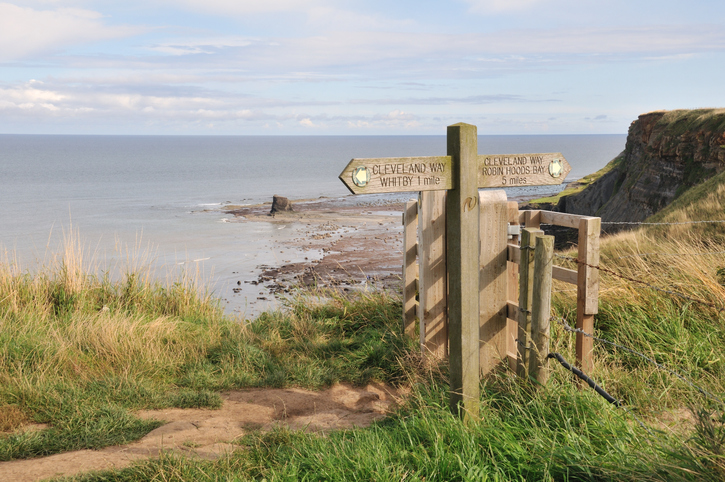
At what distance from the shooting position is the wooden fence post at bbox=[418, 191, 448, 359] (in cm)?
547

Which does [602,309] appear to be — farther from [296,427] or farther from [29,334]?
[29,334]

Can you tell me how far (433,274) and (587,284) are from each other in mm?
1601

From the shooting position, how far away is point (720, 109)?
21141 mm

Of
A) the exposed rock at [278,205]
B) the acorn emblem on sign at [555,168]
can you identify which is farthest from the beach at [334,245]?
the acorn emblem on sign at [555,168]

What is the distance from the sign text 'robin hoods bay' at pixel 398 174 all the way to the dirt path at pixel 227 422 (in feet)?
5.99

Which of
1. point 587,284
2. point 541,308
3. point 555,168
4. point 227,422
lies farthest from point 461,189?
point 227,422

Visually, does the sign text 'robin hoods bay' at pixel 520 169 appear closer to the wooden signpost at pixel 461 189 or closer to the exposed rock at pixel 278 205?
the wooden signpost at pixel 461 189

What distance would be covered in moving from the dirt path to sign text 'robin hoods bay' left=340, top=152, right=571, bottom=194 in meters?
1.84

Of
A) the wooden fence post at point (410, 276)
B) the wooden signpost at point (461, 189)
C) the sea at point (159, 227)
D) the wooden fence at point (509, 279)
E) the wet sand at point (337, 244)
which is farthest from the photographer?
the wet sand at point (337, 244)

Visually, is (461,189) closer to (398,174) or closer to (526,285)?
(398,174)

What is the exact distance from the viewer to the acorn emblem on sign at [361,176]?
330 centimetres

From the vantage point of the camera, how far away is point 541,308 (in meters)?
3.67

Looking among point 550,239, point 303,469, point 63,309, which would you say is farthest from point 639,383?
point 63,309

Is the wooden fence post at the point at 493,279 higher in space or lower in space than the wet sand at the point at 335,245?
higher
